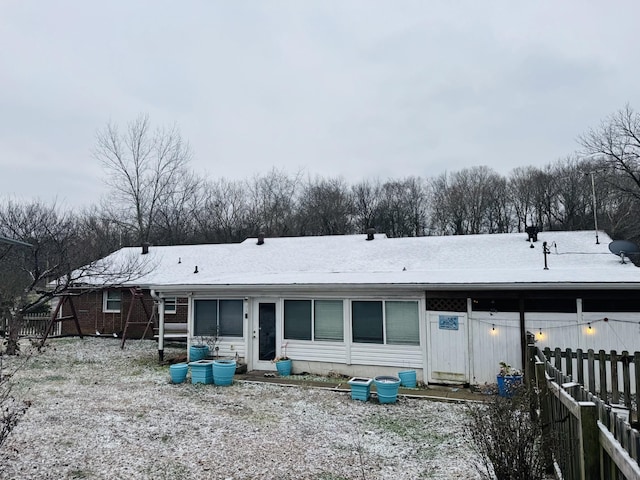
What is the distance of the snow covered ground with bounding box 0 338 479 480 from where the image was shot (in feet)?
16.3

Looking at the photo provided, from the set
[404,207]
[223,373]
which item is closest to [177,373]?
[223,373]

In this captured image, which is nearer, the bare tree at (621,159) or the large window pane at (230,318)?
the large window pane at (230,318)

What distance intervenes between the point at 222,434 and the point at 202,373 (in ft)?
11.1

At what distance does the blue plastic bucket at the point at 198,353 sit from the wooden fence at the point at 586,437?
336 inches

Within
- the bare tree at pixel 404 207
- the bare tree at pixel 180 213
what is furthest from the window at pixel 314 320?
the bare tree at pixel 404 207

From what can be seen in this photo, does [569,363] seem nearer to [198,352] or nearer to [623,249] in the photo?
[198,352]

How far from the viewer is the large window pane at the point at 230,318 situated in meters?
10.9

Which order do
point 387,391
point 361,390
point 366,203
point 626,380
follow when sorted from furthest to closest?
point 366,203, point 361,390, point 387,391, point 626,380

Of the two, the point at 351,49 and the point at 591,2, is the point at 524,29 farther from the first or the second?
the point at 351,49

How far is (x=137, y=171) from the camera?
32562 millimetres

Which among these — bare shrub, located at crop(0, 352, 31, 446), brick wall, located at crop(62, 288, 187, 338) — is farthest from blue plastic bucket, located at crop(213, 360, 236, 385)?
brick wall, located at crop(62, 288, 187, 338)

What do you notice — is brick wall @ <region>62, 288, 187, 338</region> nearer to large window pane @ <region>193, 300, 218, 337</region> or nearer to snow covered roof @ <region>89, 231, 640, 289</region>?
snow covered roof @ <region>89, 231, 640, 289</region>

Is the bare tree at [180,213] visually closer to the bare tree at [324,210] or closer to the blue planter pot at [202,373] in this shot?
the bare tree at [324,210]

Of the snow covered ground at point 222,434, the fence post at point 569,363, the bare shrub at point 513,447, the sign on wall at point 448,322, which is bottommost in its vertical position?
the snow covered ground at point 222,434
